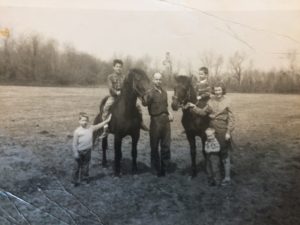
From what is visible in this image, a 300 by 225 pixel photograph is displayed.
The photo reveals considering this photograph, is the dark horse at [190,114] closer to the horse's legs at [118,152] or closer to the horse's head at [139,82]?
the horse's head at [139,82]

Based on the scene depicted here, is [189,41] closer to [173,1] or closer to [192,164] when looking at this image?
[173,1]

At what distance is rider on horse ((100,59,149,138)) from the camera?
2121mm

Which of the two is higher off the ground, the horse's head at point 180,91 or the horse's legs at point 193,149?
the horse's head at point 180,91

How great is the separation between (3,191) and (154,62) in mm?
935

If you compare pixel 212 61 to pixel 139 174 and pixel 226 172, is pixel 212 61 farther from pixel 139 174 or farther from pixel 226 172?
pixel 139 174

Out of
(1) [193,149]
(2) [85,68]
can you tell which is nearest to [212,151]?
(1) [193,149]

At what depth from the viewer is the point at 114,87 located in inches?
83.9

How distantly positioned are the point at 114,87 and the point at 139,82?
4.9 inches

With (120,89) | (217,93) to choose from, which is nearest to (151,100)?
(120,89)

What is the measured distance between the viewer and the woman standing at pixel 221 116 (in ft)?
6.98

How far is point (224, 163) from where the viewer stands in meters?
2.13

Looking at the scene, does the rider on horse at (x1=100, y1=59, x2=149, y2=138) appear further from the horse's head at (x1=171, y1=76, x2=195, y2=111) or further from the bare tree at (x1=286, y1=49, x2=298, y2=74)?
the bare tree at (x1=286, y1=49, x2=298, y2=74)

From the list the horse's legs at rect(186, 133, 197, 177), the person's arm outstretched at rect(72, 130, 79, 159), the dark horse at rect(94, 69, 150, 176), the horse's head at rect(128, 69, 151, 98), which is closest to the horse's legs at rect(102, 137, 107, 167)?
the dark horse at rect(94, 69, 150, 176)

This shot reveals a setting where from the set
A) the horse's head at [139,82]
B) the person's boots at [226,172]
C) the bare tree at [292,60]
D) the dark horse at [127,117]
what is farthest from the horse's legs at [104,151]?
the bare tree at [292,60]
